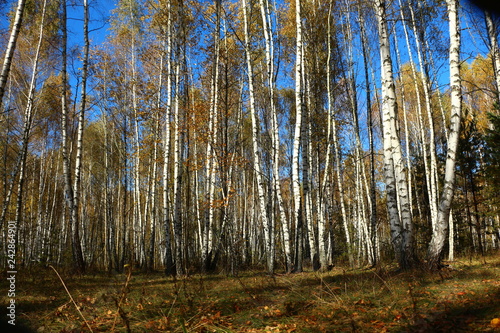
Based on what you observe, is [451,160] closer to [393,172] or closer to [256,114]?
[393,172]

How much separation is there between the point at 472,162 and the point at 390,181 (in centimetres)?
894

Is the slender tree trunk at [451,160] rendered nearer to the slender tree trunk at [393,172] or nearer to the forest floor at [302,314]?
the slender tree trunk at [393,172]

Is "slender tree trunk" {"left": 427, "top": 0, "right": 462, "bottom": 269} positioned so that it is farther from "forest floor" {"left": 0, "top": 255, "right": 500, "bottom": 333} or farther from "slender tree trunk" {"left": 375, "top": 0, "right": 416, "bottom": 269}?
"forest floor" {"left": 0, "top": 255, "right": 500, "bottom": 333}

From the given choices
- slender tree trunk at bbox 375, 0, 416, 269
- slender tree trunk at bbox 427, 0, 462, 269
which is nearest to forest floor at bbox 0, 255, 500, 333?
slender tree trunk at bbox 427, 0, 462, 269

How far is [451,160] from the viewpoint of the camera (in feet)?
16.1

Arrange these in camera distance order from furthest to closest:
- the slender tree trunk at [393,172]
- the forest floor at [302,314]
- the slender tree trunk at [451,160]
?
the slender tree trunk at [393,172] < the slender tree trunk at [451,160] < the forest floor at [302,314]

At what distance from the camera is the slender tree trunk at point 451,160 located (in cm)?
470

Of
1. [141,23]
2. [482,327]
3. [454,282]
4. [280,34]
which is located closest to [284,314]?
[482,327]

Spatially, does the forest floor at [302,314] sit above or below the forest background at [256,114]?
below

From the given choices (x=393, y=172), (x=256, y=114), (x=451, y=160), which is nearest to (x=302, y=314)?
(x=393, y=172)

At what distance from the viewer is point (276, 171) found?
7.76 metres

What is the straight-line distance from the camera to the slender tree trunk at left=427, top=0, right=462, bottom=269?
15.4 feet

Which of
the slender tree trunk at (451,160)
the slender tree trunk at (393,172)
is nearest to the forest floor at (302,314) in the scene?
the slender tree trunk at (451,160)

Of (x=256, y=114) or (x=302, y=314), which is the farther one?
(x=256, y=114)
